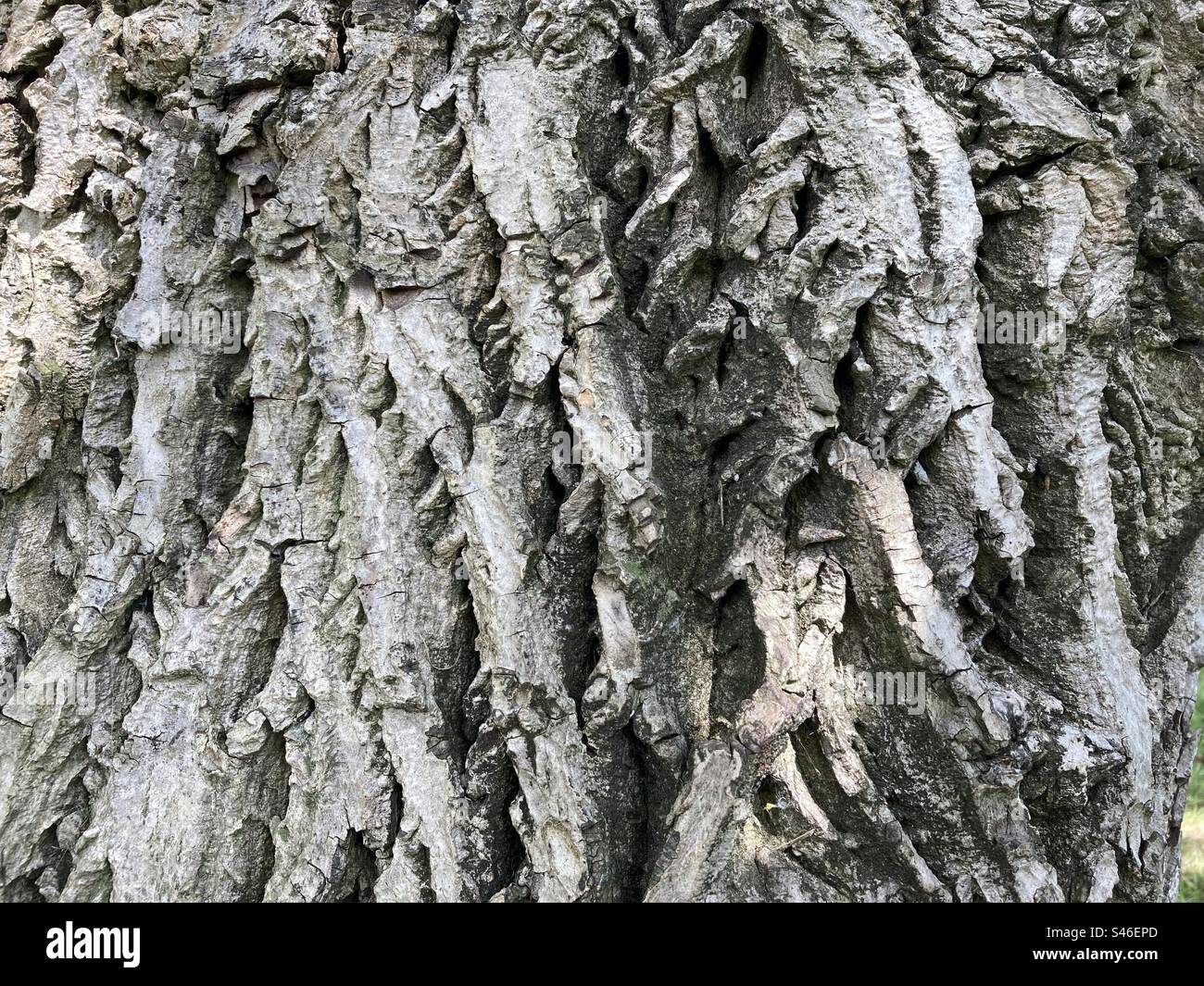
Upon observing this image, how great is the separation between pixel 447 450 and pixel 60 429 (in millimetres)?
1003

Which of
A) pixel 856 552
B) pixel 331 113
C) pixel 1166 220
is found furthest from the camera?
pixel 1166 220

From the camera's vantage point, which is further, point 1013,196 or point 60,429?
point 60,429

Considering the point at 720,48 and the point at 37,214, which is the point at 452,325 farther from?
the point at 37,214

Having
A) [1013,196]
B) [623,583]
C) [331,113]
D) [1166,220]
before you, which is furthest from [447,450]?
[1166,220]

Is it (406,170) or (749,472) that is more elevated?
(406,170)

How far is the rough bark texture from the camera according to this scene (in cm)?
170

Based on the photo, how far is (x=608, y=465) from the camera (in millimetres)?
1708

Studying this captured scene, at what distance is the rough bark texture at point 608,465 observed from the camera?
5.59ft

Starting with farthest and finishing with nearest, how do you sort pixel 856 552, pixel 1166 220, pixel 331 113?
pixel 1166 220 < pixel 331 113 < pixel 856 552

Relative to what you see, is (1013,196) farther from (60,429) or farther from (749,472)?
(60,429)

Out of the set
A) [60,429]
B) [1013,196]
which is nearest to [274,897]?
[60,429]

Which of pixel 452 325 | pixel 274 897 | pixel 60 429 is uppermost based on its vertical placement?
pixel 452 325

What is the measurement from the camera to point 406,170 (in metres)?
1.83

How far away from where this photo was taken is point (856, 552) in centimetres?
171
